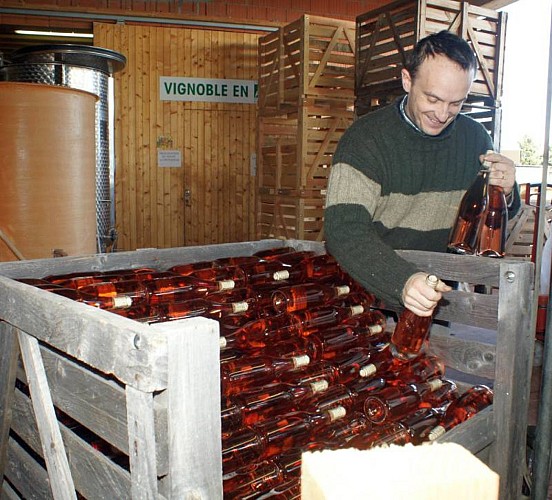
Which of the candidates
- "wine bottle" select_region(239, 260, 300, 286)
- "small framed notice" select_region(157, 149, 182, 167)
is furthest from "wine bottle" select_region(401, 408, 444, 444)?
"small framed notice" select_region(157, 149, 182, 167)

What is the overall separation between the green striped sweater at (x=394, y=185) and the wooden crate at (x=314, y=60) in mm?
4677

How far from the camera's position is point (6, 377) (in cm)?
170

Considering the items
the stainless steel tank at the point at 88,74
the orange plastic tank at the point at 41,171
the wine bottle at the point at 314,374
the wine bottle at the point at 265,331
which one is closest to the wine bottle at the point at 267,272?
the wine bottle at the point at 265,331

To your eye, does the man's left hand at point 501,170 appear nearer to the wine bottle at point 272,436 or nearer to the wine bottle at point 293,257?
the wine bottle at point 293,257

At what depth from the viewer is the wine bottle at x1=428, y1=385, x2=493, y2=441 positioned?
2102 millimetres

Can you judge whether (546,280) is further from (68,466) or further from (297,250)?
(68,466)

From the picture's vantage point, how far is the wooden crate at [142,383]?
3.25 ft

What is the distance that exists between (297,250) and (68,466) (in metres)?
1.71

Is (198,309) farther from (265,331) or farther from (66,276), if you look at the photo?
(66,276)

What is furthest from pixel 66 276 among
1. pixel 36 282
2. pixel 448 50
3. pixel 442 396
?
pixel 448 50

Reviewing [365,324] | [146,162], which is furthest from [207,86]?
[365,324]

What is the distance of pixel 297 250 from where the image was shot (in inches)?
114

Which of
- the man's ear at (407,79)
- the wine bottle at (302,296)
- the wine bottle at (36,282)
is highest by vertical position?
the man's ear at (407,79)

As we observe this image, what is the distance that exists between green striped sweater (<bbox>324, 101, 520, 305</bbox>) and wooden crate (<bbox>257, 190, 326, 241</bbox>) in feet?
15.0
